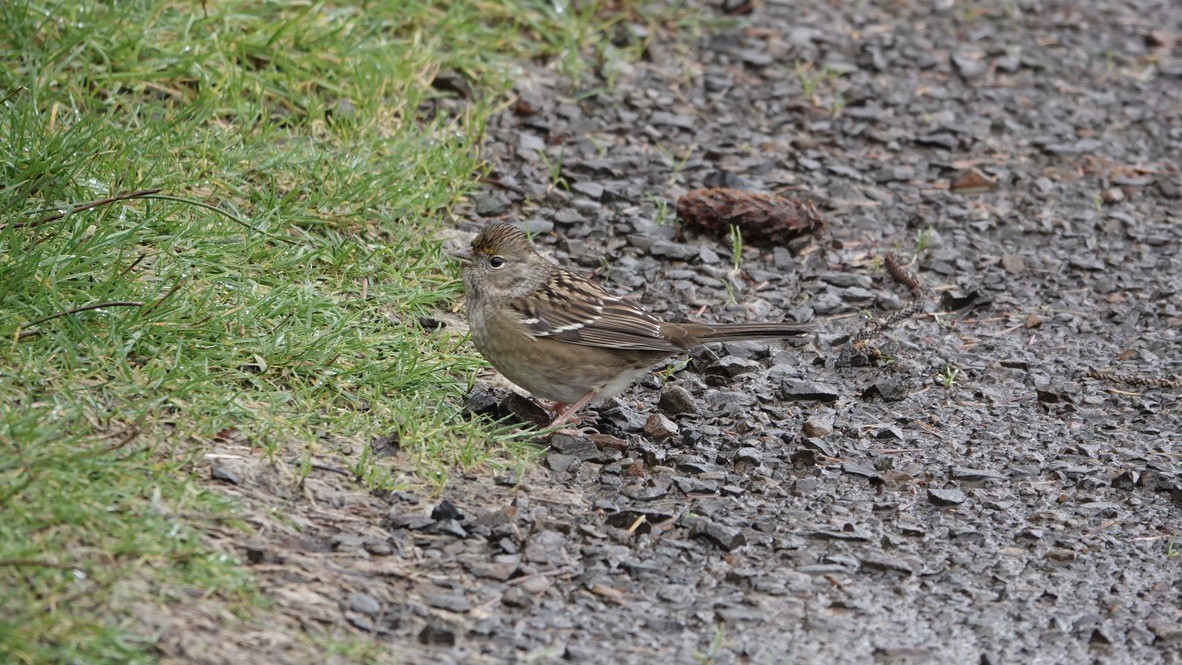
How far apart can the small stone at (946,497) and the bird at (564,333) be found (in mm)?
858

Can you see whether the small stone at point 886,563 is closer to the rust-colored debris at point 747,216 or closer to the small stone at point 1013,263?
the rust-colored debris at point 747,216

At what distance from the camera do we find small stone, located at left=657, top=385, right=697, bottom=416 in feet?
18.7

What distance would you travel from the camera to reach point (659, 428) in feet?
18.0

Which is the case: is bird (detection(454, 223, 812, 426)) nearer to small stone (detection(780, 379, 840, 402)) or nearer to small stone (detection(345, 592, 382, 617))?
small stone (detection(780, 379, 840, 402))

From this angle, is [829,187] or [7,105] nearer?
[7,105]

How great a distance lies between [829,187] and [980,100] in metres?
1.88

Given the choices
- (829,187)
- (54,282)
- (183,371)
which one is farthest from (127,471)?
(829,187)

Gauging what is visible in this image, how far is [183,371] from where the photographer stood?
4805 millimetres

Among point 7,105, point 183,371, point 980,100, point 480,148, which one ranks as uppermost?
point 7,105

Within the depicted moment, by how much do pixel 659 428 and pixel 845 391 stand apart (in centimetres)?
99

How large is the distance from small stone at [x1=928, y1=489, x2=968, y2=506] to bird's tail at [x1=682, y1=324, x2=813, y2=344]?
0.86 m

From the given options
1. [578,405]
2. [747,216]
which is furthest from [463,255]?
[747,216]

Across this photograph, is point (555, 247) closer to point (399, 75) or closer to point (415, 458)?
point (399, 75)

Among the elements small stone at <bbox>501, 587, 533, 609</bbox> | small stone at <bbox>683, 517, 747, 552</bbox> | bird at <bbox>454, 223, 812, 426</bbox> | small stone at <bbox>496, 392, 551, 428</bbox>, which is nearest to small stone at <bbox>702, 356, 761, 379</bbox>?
bird at <bbox>454, 223, 812, 426</bbox>
